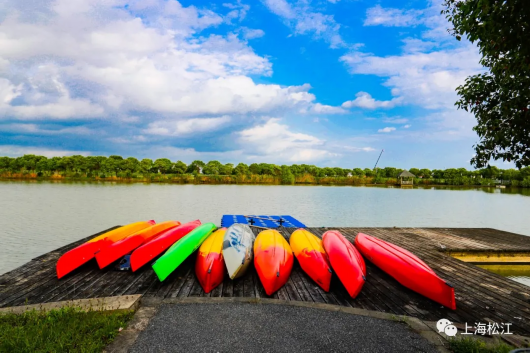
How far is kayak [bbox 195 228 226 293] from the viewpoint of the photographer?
474 centimetres

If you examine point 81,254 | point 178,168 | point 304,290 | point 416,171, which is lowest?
point 304,290

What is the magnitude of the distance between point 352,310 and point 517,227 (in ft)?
63.3

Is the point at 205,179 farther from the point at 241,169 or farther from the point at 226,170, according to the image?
the point at 241,169

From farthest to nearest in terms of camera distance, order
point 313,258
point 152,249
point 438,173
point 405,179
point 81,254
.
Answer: point 438,173
point 405,179
point 152,249
point 81,254
point 313,258

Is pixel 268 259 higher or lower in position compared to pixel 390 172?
lower

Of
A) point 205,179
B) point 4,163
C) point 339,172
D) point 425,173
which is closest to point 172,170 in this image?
point 205,179

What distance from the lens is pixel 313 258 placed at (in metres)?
5.50

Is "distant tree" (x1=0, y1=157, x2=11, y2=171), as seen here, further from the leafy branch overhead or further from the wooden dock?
the leafy branch overhead

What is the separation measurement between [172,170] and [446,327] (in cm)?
6754

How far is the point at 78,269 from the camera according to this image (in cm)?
567

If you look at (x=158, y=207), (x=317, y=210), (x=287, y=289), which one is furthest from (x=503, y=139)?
(x=158, y=207)

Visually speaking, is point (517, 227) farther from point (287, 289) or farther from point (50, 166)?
point (50, 166)

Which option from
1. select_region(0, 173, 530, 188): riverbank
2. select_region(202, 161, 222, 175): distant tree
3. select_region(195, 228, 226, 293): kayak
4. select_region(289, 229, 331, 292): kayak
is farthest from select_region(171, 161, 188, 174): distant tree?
select_region(195, 228, 226, 293): kayak

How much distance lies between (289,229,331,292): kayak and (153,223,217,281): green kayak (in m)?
2.26
